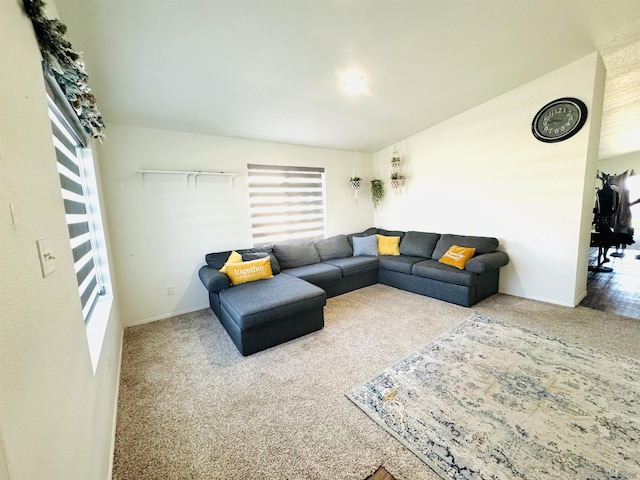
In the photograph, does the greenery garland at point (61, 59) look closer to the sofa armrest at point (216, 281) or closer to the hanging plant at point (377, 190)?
the sofa armrest at point (216, 281)

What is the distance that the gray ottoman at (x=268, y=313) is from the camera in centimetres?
240

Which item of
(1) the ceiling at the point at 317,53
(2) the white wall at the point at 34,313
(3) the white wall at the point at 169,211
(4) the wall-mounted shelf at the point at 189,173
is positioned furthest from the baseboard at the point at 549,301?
(2) the white wall at the point at 34,313

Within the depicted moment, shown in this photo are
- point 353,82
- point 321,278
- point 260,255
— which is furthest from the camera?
point 321,278

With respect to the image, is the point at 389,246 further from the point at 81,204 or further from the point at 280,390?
the point at 81,204

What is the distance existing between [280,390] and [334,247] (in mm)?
2762

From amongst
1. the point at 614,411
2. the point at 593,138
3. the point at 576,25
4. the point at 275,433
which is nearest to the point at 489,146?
the point at 593,138

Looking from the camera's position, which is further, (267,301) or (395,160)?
(395,160)

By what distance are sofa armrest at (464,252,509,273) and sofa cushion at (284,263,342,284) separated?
5.52 feet

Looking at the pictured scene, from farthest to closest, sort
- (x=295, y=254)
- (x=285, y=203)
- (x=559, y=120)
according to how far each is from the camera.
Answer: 1. (x=285, y=203)
2. (x=295, y=254)
3. (x=559, y=120)

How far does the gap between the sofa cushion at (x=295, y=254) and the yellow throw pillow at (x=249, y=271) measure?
1.95 ft

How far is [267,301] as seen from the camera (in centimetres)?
253

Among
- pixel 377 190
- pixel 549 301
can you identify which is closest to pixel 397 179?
pixel 377 190

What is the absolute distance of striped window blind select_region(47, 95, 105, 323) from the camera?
5.47ft

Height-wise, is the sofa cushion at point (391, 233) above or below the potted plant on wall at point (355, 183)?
below
